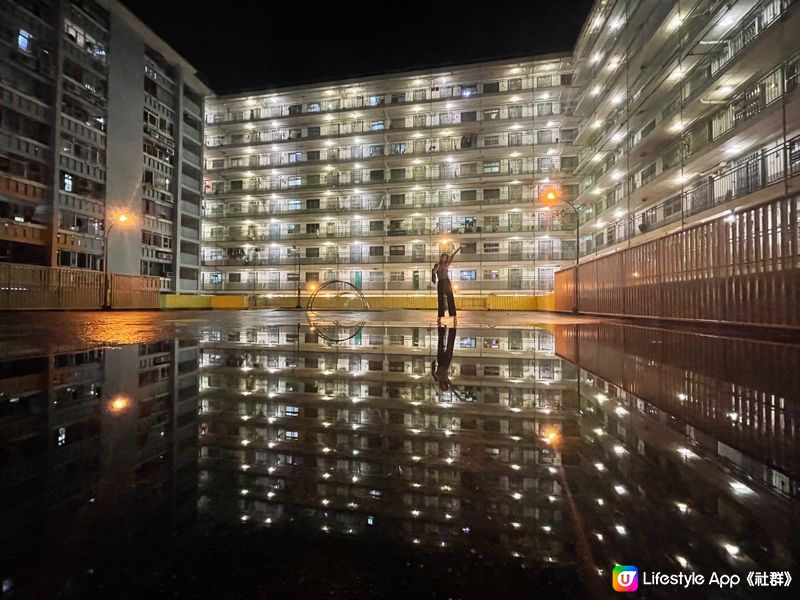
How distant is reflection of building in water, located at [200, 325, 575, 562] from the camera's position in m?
1.16

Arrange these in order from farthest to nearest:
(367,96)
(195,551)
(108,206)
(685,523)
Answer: (367,96) → (108,206) → (685,523) → (195,551)

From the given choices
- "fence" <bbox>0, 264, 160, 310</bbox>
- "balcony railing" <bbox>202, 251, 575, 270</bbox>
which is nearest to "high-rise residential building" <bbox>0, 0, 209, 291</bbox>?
"balcony railing" <bbox>202, 251, 575, 270</bbox>

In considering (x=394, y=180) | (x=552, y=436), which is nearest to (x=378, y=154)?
(x=394, y=180)

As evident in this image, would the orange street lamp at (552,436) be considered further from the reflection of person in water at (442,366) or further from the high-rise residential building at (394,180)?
the high-rise residential building at (394,180)

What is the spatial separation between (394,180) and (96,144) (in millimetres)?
26226

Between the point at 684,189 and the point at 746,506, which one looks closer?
the point at 746,506

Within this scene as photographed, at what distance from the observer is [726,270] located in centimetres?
784

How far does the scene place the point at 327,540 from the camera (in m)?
1.05

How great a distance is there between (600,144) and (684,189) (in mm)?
10424

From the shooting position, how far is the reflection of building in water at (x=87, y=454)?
112cm


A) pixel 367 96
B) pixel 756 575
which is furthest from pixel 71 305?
pixel 367 96

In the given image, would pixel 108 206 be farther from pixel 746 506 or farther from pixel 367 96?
pixel 746 506

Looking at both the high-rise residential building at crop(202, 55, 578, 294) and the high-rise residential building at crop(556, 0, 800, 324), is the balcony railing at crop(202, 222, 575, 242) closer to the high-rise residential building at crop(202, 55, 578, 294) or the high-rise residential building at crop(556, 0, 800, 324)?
the high-rise residential building at crop(202, 55, 578, 294)

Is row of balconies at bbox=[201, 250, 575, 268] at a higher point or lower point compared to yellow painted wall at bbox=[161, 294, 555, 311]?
higher
